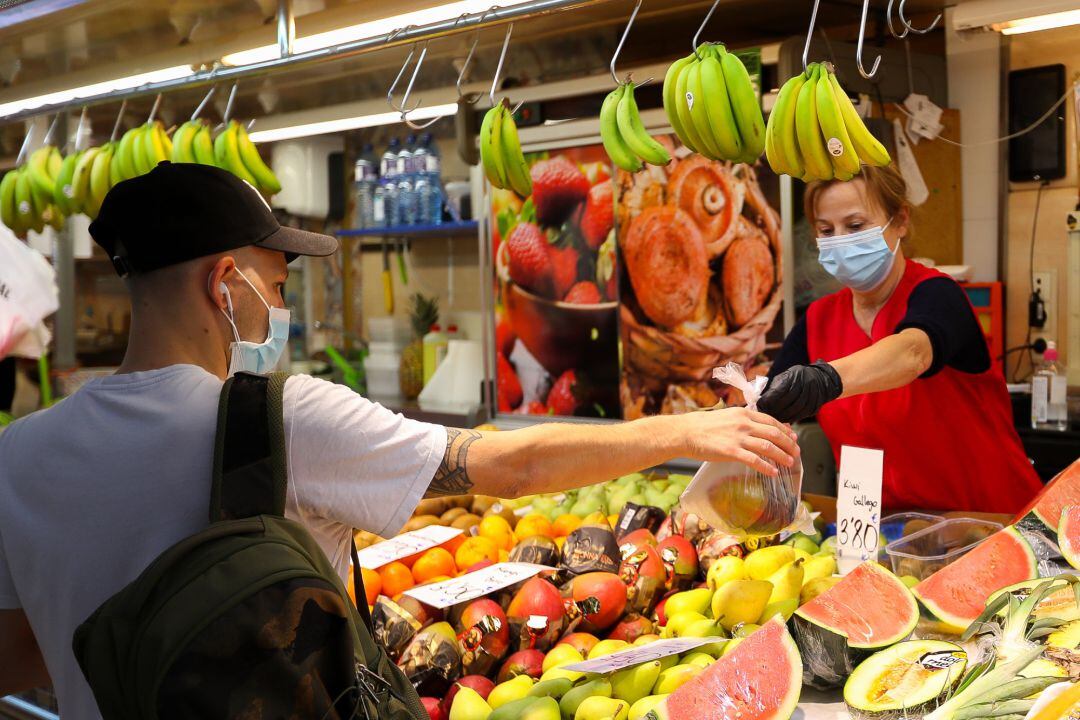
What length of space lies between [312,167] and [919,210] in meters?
4.29

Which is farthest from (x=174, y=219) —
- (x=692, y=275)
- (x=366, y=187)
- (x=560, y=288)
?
(x=366, y=187)

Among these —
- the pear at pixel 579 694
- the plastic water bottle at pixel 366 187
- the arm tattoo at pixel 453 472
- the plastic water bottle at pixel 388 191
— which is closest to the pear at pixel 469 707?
the pear at pixel 579 694

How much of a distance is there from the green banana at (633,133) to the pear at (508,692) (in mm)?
1294

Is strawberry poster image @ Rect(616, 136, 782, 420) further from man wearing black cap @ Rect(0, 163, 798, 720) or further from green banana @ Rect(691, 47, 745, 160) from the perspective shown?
man wearing black cap @ Rect(0, 163, 798, 720)

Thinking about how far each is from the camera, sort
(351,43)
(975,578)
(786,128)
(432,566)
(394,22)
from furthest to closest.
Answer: (394,22) → (351,43) → (432,566) → (786,128) → (975,578)

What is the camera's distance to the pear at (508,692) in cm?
176

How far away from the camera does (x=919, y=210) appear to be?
16.8 ft

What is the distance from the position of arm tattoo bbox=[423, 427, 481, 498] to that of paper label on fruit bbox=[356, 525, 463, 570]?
3.04ft

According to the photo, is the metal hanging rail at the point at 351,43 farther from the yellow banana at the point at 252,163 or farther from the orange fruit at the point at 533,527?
the orange fruit at the point at 533,527

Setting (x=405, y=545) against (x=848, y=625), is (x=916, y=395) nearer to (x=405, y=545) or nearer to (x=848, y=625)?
(x=848, y=625)

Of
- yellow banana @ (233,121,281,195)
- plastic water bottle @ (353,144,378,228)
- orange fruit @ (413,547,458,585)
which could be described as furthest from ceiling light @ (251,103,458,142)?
orange fruit @ (413,547,458,585)

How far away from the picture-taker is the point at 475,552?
249 centimetres

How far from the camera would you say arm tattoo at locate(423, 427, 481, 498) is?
59.2 inches

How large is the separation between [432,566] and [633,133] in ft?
3.86
